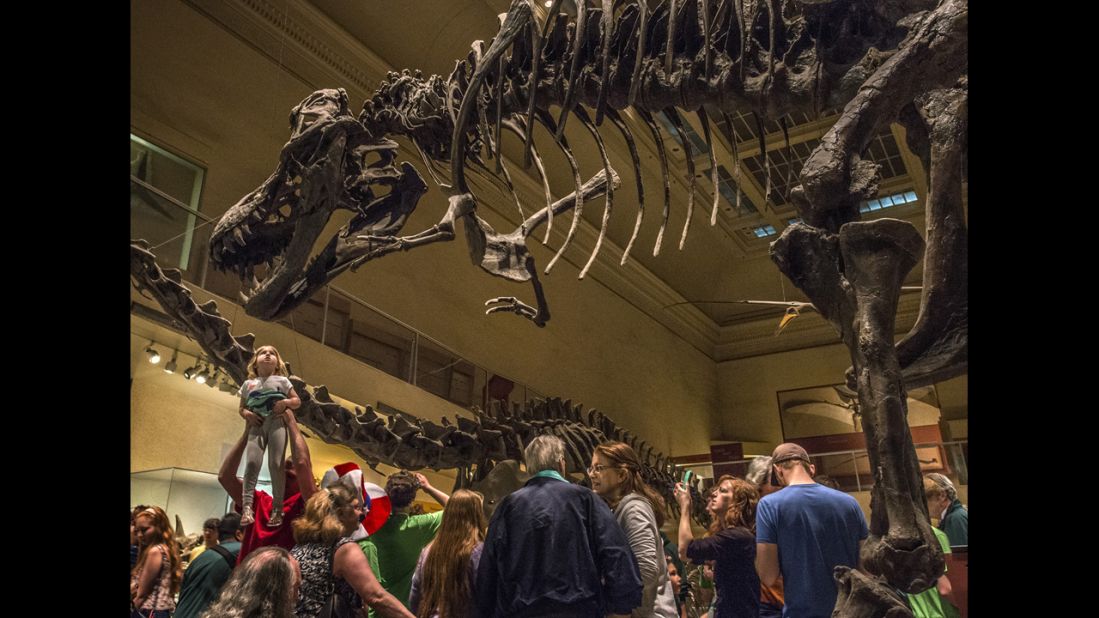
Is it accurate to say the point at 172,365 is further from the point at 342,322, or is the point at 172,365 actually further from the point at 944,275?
the point at 944,275

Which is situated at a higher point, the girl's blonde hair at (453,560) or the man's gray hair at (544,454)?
the man's gray hair at (544,454)

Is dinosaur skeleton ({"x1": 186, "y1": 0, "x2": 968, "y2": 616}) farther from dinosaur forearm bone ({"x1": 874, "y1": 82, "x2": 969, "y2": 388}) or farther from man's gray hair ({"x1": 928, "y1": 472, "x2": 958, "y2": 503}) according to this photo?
man's gray hair ({"x1": 928, "y1": 472, "x2": 958, "y2": 503})

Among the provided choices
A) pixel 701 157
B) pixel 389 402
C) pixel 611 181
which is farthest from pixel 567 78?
pixel 701 157

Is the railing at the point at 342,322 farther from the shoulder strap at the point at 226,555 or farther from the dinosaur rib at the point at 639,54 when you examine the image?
the dinosaur rib at the point at 639,54

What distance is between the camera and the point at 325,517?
2615mm

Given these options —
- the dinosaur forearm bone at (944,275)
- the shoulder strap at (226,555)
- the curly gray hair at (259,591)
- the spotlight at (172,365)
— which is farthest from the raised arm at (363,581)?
the spotlight at (172,365)

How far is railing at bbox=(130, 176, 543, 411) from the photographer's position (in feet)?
17.4

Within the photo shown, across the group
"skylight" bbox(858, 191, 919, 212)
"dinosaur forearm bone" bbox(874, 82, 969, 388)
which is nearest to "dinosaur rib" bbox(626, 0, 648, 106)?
"dinosaur forearm bone" bbox(874, 82, 969, 388)

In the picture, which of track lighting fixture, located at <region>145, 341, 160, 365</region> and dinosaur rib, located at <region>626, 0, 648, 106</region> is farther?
track lighting fixture, located at <region>145, 341, 160, 365</region>

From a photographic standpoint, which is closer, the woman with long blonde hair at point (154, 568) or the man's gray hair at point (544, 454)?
the man's gray hair at point (544, 454)

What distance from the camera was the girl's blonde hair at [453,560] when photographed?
8.88 feet

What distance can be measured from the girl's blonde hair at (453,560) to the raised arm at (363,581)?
0.17 m

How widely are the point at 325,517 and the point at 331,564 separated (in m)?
0.16
